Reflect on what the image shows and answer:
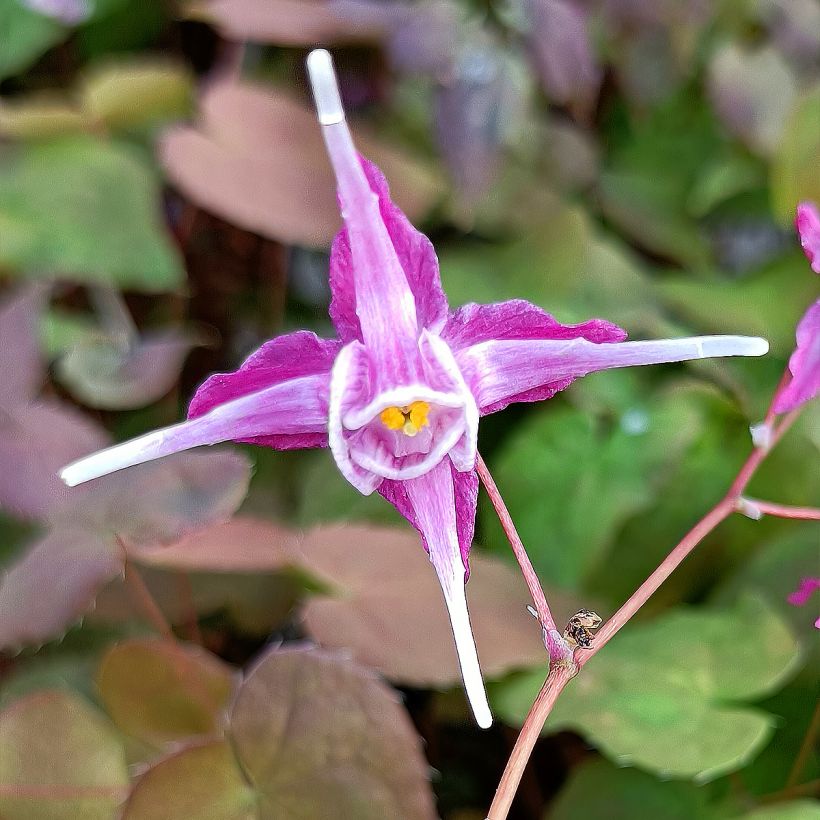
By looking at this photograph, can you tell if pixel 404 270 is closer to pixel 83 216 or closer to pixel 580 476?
pixel 580 476

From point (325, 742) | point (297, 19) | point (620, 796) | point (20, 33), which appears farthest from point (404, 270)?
point (20, 33)

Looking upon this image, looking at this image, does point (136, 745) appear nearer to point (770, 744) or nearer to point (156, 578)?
point (156, 578)

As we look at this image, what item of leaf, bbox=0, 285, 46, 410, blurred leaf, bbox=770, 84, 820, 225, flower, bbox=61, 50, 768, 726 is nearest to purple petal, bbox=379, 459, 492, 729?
flower, bbox=61, 50, 768, 726

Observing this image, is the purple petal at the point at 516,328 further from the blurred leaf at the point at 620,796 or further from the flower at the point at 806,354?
the blurred leaf at the point at 620,796

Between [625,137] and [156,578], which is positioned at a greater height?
[625,137]

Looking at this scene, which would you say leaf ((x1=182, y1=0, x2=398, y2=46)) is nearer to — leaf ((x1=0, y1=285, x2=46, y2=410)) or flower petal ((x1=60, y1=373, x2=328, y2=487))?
leaf ((x1=0, y1=285, x2=46, y2=410))

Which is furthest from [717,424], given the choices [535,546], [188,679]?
[188,679]
